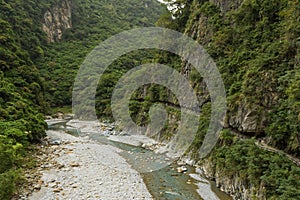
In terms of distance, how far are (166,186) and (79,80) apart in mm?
40028

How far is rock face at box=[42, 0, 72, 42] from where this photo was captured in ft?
230

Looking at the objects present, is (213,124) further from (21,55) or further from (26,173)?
(21,55)

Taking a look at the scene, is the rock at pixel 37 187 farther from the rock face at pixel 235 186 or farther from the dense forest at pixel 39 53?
the rock face at pixel 235 186

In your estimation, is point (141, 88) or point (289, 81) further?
point (141, 88)

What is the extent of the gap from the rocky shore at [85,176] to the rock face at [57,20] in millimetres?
54922

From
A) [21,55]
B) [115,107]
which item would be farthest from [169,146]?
[21,55]

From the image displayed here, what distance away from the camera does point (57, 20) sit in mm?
74375

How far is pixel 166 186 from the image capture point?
14.7 meters

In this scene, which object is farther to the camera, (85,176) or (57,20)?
(57,20)

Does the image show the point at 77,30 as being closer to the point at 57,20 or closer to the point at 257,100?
the point at 57,20

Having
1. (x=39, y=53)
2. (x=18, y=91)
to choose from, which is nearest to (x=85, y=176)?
(x=18, y=91)

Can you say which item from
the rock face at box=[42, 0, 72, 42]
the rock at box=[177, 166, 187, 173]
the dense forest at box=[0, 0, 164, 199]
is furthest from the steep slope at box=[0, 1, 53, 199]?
the rock at box=[177, 166, 187, 173]

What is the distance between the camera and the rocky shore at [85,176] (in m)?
13.4

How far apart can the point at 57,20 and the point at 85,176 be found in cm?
6758
